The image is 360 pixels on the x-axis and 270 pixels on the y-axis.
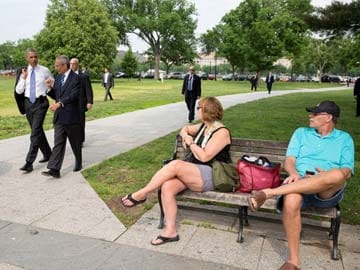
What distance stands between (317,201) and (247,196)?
2.02 feet

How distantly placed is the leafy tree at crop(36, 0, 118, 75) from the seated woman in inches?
1755

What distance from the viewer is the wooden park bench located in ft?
11.5

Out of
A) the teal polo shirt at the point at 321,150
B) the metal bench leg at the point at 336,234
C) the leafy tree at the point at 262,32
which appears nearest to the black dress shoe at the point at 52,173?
the teal polo shirt at the point at 321,150

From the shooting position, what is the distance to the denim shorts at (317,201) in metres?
3.48

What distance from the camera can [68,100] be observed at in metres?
5.89

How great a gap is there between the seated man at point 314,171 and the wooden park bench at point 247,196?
0.11 metres

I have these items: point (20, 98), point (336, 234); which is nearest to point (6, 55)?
point (20, 98)

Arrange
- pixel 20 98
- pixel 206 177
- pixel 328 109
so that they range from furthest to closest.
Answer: pixel 20 98
pixel 206 177
pixel 328 109

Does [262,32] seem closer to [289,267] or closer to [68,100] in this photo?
[68,100]

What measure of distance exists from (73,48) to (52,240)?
4667 centimetres

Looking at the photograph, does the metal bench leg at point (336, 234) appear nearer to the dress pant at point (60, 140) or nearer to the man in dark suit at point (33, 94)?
the dress pant at point (60, 140)

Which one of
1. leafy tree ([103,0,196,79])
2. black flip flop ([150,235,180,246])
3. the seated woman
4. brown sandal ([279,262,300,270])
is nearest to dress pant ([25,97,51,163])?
the seated woman

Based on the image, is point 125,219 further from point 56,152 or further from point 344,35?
point 344,35

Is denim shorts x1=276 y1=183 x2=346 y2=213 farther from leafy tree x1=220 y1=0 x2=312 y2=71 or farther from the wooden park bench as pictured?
leafy tree x1=220 y1=0 x2=312 y2=71
